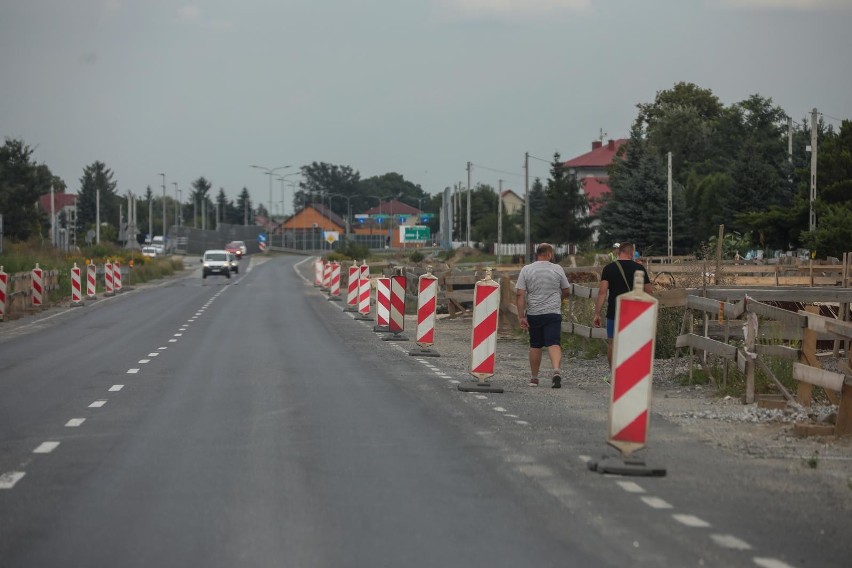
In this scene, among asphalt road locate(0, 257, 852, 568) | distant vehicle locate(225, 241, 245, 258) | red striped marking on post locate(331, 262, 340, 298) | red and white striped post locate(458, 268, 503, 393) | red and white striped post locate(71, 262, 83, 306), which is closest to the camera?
asphalt road locate(0, 257, 852, 568)

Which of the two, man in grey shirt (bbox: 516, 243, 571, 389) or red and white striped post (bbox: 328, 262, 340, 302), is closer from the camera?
man in grey shirt (bbox: 516, 243, 571, 389)

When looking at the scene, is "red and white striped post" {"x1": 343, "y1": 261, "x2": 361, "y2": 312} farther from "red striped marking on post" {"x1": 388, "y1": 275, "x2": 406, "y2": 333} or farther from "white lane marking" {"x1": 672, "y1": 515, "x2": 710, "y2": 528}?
"white lane marking" {"x1": 672, "y1": 515, "x2": 710, "y2": 528}

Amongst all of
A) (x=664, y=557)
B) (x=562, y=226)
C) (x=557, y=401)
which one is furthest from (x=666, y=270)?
(x=562, y=226)

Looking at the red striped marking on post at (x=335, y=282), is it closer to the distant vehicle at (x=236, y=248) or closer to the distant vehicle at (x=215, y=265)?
the distant vehicle at (x=215, y=265)

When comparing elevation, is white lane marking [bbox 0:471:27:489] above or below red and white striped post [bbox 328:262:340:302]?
above

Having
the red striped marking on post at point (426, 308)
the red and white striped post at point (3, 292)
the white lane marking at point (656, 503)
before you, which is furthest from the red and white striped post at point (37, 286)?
the white lane marking at point (656, 503)

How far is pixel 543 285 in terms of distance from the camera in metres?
16.5

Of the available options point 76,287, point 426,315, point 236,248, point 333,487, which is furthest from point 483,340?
point 236,248

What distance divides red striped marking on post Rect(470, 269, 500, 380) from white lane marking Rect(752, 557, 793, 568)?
9.15m

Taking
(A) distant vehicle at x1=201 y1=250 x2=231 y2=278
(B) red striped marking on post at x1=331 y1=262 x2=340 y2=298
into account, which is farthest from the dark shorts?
(A) distant vehicle at x1=201 y1=250 x2=231 y2=278

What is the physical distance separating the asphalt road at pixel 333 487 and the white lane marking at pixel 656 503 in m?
0.02

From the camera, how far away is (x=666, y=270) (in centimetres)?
2397

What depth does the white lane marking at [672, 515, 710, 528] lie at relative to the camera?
775 centimetres

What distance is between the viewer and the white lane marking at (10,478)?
895 centimetres
